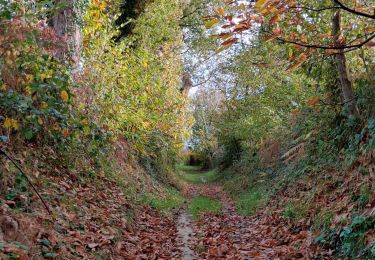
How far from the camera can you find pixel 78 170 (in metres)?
8.14

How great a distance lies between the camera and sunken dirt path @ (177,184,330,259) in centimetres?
603

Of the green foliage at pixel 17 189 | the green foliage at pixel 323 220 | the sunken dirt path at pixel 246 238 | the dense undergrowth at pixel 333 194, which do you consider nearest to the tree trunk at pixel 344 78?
the dense undergrowth at pixel 333 194

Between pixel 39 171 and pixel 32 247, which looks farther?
pixel 39 171

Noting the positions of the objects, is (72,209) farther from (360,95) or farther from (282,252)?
(360,95)

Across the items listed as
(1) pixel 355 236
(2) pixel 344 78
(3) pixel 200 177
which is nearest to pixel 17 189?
(1) pixel 355 236

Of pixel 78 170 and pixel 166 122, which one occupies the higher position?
pixel 166 122

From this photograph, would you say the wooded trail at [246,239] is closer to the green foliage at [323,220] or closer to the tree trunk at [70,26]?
the green foliage at [323,220]

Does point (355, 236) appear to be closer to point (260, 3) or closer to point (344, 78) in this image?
point (260, 3)

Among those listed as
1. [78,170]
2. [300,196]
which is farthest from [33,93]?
[300,196]

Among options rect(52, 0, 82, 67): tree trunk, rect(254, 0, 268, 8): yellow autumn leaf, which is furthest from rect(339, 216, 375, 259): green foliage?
rect(52, 0, 82, 67): tree trunk

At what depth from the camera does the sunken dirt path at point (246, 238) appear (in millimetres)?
6027

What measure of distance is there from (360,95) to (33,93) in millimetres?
6892

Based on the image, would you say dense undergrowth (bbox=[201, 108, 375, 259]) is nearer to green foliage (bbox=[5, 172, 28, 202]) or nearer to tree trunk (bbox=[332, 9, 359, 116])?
tree trunk (bbox=[332, 9, 359, 116])

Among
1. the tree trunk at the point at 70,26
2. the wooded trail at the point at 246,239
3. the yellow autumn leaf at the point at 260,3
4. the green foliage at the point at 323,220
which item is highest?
the tree trunk at the point at 70,26
